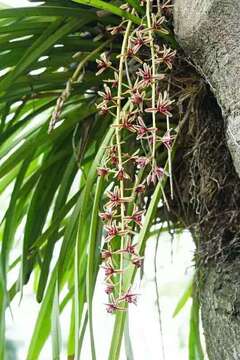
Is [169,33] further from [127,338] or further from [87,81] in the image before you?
[127,338]

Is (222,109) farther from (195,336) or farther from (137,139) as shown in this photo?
(195,336)

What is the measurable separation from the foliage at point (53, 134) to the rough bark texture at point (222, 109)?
0.08m

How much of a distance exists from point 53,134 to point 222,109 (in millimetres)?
325

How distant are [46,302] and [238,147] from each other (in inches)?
16.1

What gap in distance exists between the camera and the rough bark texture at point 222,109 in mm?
521

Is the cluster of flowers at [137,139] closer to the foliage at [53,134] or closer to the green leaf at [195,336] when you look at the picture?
the foliage at [53,134]

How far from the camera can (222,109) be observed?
1.75ft

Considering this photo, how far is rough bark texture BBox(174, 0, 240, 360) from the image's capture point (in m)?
0.52

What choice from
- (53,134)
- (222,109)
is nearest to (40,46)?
(53,134)

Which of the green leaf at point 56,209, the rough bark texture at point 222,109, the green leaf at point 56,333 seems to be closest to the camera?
the rough bark texture at point 222,109

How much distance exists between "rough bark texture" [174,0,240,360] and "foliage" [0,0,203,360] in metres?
0.08

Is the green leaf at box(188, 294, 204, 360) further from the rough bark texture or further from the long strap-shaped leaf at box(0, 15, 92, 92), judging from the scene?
the long strap-shaped leaf at box(0, 15, 92, 92)

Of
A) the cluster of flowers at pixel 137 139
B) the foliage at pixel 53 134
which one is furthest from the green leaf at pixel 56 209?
the cluster of flowers at pixel 137 139

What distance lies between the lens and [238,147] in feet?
1.62
